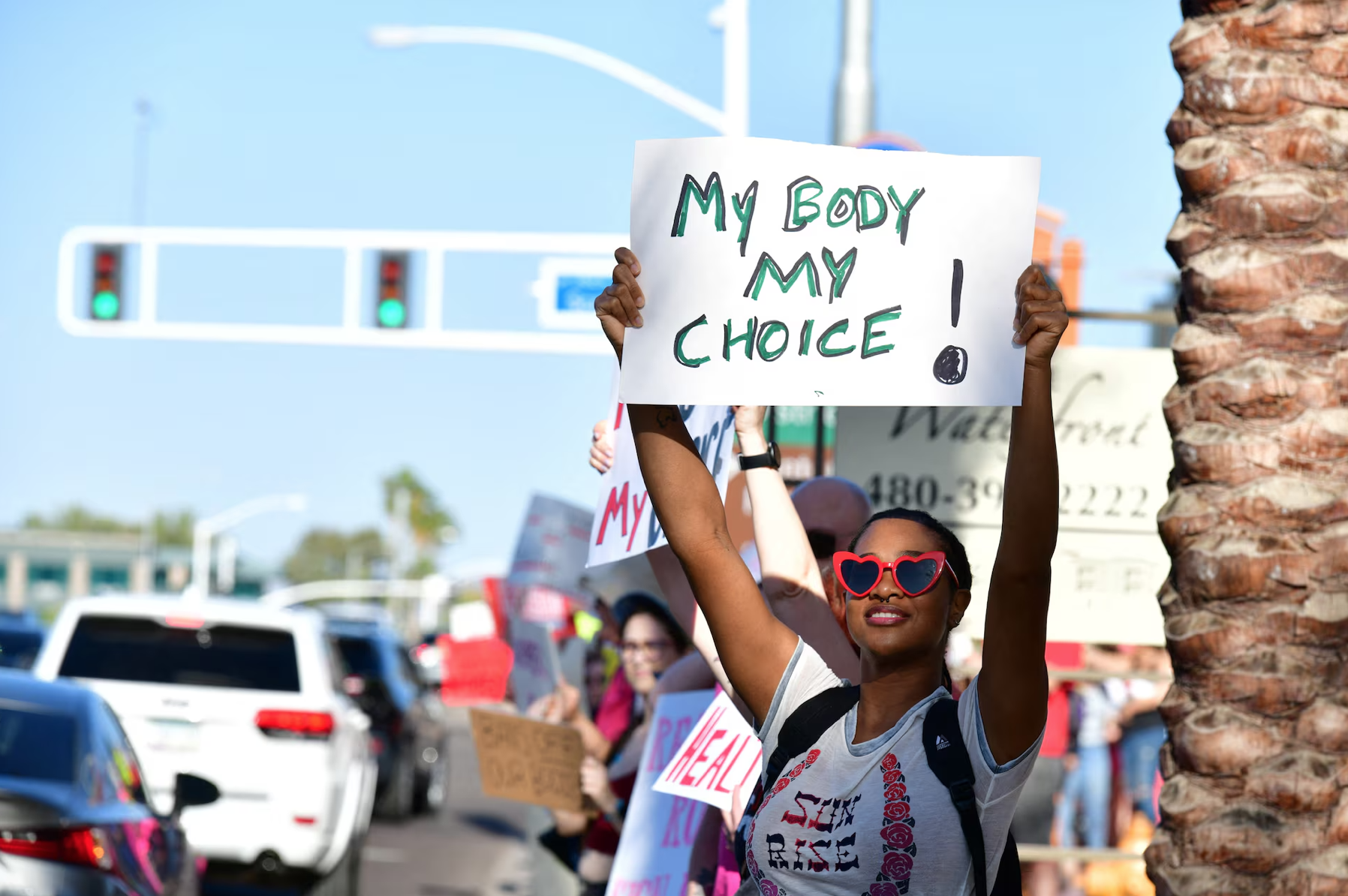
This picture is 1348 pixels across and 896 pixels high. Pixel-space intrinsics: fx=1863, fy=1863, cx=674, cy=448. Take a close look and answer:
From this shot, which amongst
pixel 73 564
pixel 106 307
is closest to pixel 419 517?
pixel 73 564

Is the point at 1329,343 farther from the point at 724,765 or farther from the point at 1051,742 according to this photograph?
the point at 1051,742

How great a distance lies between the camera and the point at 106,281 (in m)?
20.9

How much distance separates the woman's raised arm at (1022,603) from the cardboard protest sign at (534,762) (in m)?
3.69

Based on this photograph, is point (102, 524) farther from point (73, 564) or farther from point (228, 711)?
point (228, 711)

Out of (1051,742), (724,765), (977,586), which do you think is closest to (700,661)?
(724,765)

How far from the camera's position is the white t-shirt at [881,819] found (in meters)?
2.81

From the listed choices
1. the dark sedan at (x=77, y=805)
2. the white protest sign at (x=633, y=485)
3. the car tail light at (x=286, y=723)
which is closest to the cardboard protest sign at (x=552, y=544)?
the dark sedan at (x=77, y=805)

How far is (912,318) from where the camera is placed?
3193 millimetres

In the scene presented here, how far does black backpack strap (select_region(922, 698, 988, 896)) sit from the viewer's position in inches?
111

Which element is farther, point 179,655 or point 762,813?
point 179,655

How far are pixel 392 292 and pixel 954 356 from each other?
59.1ft

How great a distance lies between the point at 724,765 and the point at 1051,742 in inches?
257

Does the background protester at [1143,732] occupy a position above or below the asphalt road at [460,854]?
above

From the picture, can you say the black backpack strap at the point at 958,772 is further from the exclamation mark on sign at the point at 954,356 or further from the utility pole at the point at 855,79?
the utility pole at the point at 855,79
